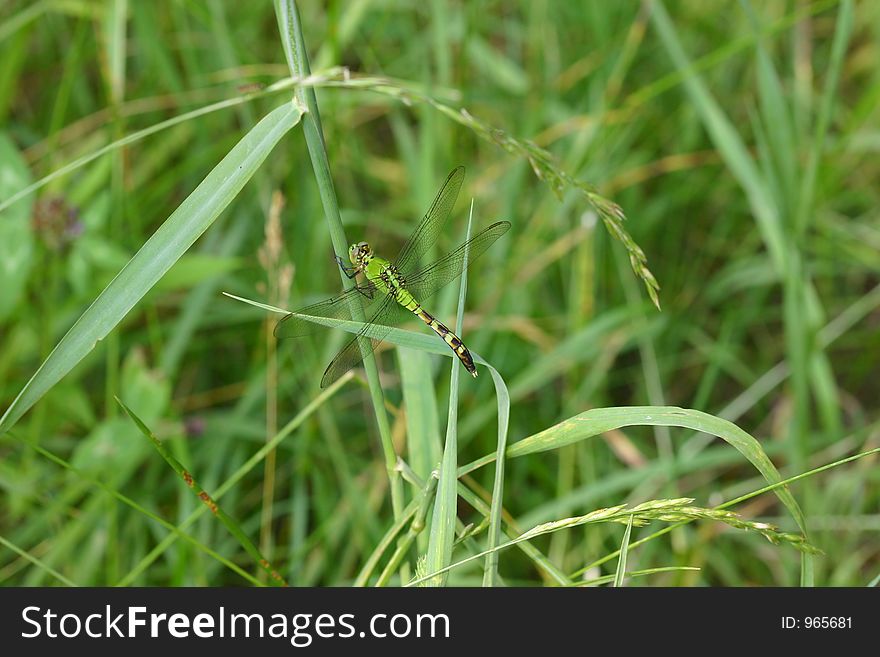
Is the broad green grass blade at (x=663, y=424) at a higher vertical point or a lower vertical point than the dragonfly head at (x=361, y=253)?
lower

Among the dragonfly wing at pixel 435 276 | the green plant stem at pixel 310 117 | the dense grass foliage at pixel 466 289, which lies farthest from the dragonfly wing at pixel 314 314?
the dragonfly wing at pixel 435 276

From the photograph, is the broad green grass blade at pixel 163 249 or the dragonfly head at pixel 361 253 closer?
the broad green grass blade at pixel 163 249

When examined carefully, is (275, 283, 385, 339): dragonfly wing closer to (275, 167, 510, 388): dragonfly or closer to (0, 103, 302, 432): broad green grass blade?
(275, 167, 510, 388): dragonfly

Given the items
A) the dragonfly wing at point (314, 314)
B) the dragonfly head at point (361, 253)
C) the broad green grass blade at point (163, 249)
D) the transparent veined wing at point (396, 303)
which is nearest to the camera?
the broad green grass blade at point (163, 249)

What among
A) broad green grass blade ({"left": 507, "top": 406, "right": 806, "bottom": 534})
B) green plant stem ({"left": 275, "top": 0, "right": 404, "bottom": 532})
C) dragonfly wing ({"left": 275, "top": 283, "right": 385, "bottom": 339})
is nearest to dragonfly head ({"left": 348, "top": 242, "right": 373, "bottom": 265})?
dragonfly wing ({"left": 275, "top": 283, "right": 385, "bottom": 339})

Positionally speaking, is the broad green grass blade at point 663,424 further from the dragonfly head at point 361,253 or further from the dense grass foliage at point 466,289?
the dragonfly head at point 361,253

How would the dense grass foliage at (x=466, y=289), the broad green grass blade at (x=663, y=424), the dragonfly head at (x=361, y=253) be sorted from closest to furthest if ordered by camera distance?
the broad green grass blade at (x=663, y=424) → the dragonfly head at (x=361, y=253) → the dense grass foliage at (x=466, y=289)
